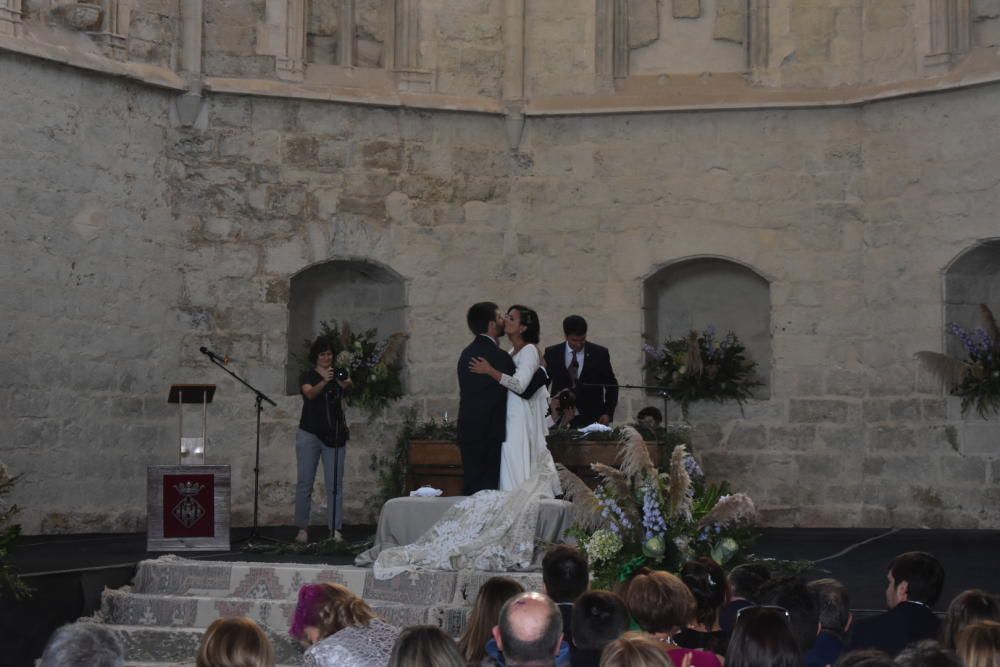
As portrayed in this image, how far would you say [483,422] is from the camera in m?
8.52

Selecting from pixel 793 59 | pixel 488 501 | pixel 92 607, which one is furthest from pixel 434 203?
pixel 92 607

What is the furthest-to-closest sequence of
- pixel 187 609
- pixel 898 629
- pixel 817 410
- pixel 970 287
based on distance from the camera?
pixel 817 410 → pixel 970 287 → pixel 187 609 → pixel 898 629

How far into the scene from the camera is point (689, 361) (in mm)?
12023

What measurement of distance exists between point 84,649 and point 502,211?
9.54m

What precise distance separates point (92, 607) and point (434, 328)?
196 inches

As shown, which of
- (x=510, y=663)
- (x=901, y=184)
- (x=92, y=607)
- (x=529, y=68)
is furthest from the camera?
(x=529, y=68)

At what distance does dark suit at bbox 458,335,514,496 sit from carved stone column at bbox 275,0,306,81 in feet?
14.4

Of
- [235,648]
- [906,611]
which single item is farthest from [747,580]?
[235,648]

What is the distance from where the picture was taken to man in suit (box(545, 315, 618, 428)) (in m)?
10.2

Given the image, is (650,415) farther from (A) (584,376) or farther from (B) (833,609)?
(B) (833,609)

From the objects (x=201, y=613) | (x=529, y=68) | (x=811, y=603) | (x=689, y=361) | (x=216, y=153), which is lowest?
(x=201, y=613)

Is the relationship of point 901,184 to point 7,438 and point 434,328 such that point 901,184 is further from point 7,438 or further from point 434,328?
point 7,438

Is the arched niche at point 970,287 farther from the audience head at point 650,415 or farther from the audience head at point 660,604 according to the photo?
the audience head at point 660,604

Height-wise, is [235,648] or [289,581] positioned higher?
[235,648]
